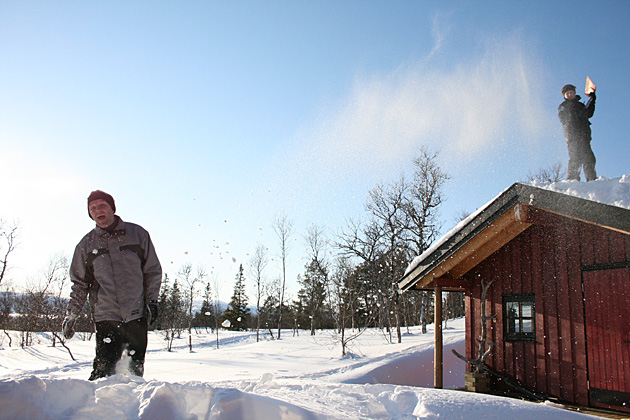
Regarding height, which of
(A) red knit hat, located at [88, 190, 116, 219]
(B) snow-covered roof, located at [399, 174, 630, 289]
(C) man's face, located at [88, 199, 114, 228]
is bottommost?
(C) man's face, located at [88, 199, 114, 228]

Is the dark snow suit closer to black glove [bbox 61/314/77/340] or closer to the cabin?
black glove [bbox 61/314/77/340]

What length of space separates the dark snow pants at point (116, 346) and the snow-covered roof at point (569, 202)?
5.24 meters

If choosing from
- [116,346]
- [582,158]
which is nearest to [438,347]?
[582,158]

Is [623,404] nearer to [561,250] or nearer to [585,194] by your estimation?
[561,250]

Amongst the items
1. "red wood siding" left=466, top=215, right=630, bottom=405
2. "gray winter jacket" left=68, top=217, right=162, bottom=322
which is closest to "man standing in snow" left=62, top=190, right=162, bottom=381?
"gray winter jacket" left=68, top=217, right=162, bottom=322

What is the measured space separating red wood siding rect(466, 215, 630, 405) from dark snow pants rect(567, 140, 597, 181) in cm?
172

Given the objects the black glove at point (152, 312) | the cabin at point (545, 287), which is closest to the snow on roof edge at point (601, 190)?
the cabin at point (545, 287)

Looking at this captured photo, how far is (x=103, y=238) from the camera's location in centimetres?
402

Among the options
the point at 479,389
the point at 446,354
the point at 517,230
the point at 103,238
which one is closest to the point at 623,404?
the point at 479,389

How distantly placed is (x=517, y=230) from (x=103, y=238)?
6.78 metres

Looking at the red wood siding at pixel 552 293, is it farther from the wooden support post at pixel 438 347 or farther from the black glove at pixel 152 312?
the black glove at pixel 152 312

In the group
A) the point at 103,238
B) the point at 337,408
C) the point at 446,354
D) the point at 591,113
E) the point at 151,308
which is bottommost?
the point at 446,354

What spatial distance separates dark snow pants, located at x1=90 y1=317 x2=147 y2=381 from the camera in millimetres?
3729

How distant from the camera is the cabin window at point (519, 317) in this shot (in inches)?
287
